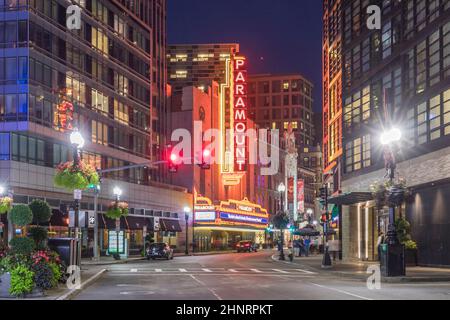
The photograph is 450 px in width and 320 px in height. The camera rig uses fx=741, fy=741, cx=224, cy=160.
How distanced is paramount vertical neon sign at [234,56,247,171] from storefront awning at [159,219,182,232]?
15.3 meters

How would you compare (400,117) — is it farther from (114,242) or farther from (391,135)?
(114,242)

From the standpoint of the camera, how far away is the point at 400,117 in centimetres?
4922

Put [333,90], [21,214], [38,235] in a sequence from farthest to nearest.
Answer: [333,90]
[38,235]
[21,214]

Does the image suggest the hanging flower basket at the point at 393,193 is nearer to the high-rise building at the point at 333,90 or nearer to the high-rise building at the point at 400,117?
the high-rise building at the point at 400,117

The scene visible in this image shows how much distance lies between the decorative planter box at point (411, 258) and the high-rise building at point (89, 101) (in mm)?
22570

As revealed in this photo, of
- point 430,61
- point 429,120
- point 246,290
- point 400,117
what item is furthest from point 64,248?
point 400,117

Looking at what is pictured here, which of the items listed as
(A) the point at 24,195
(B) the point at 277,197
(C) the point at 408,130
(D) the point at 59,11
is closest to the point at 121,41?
(D) the point at 59,11

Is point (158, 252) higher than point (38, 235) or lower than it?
lower

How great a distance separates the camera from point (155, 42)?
100 m

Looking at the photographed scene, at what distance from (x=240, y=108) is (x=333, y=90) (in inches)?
1144

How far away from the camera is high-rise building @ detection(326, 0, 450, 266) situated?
4275 centimetres

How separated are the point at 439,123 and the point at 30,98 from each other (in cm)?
3202

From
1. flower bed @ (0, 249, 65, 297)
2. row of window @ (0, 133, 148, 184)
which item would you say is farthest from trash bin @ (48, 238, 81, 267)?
row of window @ (0, 133, 148, 184)

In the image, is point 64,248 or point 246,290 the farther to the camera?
point 64,248
